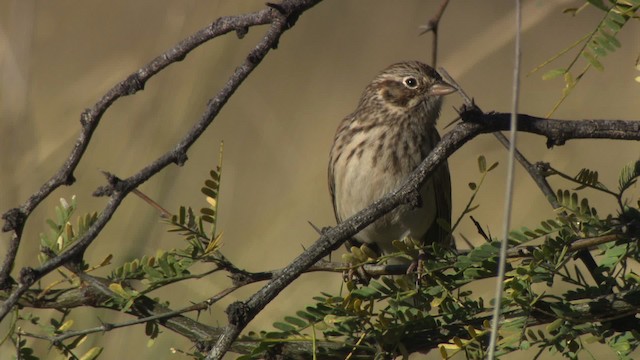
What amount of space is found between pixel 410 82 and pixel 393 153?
1.17 ft

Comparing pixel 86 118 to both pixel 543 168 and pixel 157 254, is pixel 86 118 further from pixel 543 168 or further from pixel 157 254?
pixel 543 168

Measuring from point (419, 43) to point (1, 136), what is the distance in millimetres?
4643

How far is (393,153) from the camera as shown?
4.14 meters

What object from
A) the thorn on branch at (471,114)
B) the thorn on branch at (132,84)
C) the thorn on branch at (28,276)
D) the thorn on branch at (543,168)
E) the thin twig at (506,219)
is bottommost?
the thin twig at (506,219)

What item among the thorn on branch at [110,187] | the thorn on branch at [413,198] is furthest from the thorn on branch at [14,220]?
the thorn on branch at [413,198]

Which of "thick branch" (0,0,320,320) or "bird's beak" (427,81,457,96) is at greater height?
"bird's beak" (427,81,457,96)

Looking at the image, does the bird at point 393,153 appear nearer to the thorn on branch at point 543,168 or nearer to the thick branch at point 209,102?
the thorn on branch at point 543,168

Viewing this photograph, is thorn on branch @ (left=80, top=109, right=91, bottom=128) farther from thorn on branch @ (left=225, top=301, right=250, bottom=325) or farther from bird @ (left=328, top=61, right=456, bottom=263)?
bird @ (left=328, top=61, right=456, bottom=263)

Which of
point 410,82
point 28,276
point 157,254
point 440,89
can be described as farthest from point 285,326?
point 410,82

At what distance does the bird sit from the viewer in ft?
13.5

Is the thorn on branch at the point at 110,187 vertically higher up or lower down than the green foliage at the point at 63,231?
lower down

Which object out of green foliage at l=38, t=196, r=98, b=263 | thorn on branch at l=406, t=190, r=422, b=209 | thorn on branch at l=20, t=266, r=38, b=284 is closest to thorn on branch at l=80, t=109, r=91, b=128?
green foliage at l=38, t=196, r=98, b=263

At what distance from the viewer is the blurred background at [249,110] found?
3.91 metres

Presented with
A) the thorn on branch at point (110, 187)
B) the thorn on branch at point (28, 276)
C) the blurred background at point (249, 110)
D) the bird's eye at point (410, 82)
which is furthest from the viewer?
the bird's eye at point (410, 82)
